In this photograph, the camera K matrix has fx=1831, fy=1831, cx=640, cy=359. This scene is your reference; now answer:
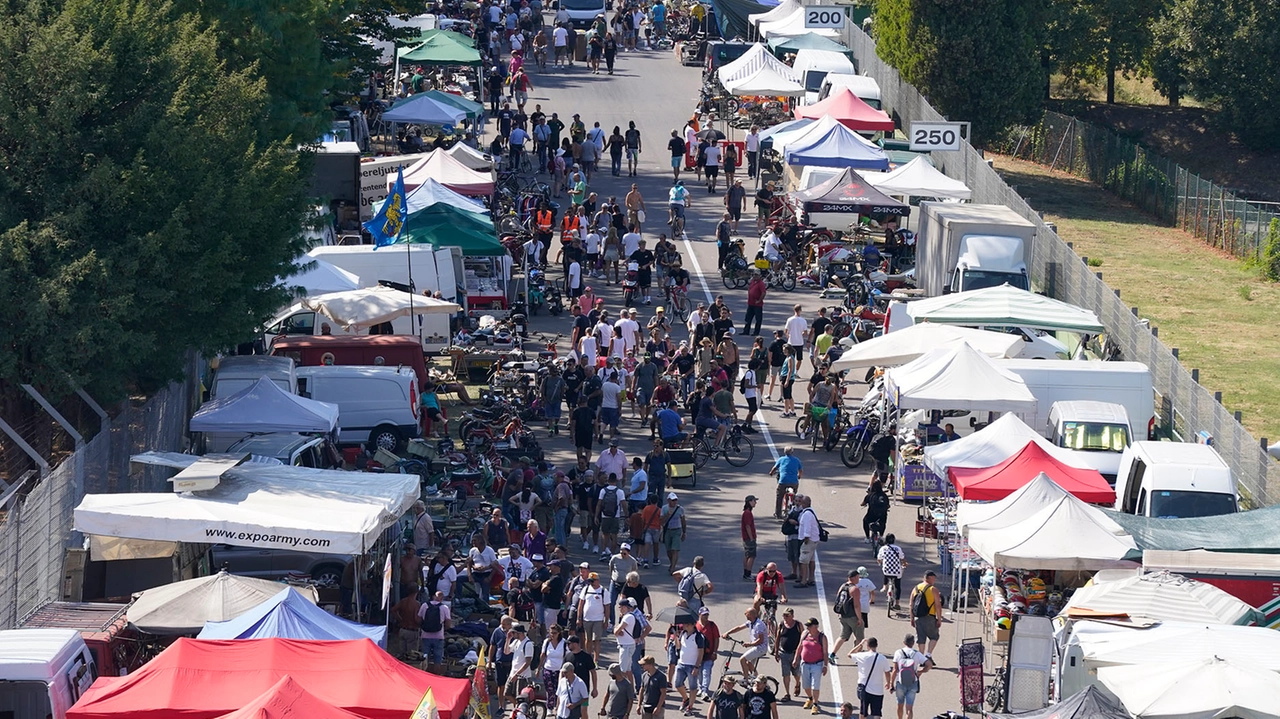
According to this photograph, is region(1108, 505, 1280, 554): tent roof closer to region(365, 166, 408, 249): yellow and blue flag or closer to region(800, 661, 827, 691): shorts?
region(800, 661, 827, 691): shorts

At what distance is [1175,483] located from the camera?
25.6 meters

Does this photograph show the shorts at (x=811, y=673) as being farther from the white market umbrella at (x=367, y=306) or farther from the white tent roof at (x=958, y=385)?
the white market umbrella at (x=367, y=306)

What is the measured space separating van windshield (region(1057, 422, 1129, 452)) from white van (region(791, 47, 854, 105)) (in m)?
25.6

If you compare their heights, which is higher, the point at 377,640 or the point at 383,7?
the point at 383,7

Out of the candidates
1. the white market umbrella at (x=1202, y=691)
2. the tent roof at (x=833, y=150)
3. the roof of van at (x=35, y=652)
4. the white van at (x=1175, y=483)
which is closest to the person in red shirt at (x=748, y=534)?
the white van at (x=1175, y=483)

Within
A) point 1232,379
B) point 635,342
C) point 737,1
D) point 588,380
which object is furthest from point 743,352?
point 737,1

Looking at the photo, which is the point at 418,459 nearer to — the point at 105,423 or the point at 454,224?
the point at 105,423

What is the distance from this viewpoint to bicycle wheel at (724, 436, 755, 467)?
99.5ft

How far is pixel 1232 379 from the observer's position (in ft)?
132

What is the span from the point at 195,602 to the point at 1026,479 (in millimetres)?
11417

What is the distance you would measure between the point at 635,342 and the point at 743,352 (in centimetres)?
280

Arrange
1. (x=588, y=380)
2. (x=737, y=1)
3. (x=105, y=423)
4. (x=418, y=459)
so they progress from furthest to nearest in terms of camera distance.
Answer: (x=737, y=1) → (x=588, y=380) → (x=418, y=459) → (x=105, y=423)

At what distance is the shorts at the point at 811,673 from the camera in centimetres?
2112

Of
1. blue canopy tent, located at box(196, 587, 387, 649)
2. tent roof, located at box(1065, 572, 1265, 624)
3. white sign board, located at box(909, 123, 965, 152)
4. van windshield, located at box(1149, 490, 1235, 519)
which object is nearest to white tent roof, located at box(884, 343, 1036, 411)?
van windshield, located at box(1149, 490, 1235, 519)
